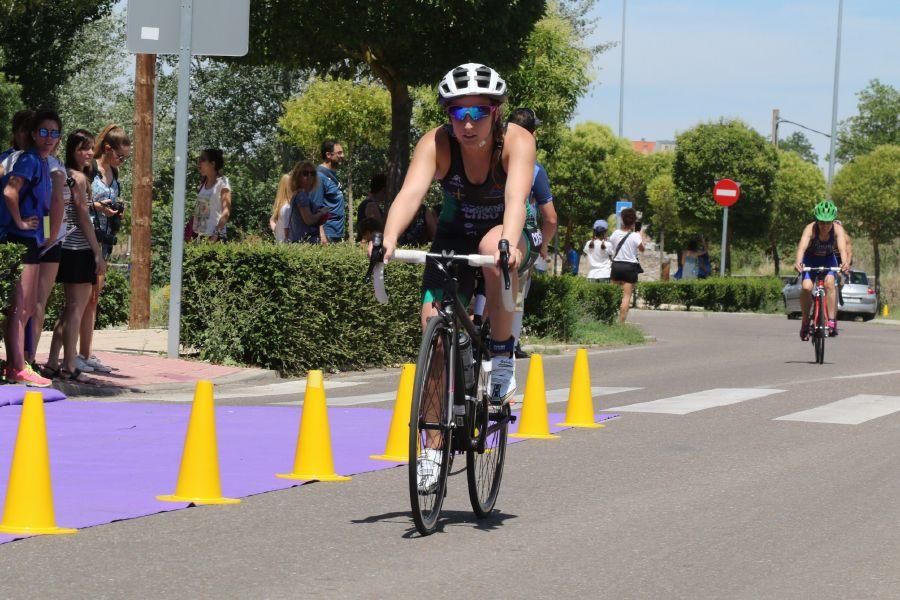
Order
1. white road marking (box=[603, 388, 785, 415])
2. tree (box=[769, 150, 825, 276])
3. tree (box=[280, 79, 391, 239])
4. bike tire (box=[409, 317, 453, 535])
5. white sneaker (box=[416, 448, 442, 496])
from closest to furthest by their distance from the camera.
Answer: bike tire (box=[409, 317, 453, 535]) → white sneaker (box=[416, 448, 442, 496]) → white road marking (box=[603, 388, 785, 415]) → tree (box=[280, 79, 391, 239]) → tree (box=[769, 150, 825, 276])

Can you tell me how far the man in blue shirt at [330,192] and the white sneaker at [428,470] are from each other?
32.8 feet

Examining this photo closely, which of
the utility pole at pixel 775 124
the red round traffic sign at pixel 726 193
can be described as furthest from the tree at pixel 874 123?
the red round traffic sign at pixel 726 193

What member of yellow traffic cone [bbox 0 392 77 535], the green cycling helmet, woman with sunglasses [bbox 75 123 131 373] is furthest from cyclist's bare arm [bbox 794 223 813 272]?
yellow traffic cone [bbox 0 392 77 535]

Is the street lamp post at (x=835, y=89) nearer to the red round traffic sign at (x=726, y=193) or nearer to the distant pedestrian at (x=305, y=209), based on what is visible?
the red round traffic sign at (x=726, y=193)

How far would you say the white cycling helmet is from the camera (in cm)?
634

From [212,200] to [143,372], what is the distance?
122 inches

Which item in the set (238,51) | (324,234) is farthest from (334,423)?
(324,234)

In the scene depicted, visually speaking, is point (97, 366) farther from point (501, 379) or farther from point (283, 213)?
point (501, 379)

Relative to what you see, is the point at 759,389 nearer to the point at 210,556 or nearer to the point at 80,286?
the point at 80,286

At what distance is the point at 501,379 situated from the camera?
684 cm

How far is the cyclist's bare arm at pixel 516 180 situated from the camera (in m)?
6.16

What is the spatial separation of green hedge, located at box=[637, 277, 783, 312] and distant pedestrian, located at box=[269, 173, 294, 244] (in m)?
26.3

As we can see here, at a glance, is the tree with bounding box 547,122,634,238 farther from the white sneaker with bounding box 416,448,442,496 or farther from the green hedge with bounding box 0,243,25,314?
the white sneaker with bounding box 416,448,442,496

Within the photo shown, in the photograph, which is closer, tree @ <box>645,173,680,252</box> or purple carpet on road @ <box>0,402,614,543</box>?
purple carpet on road @ <box>0,402,614,543</box>
